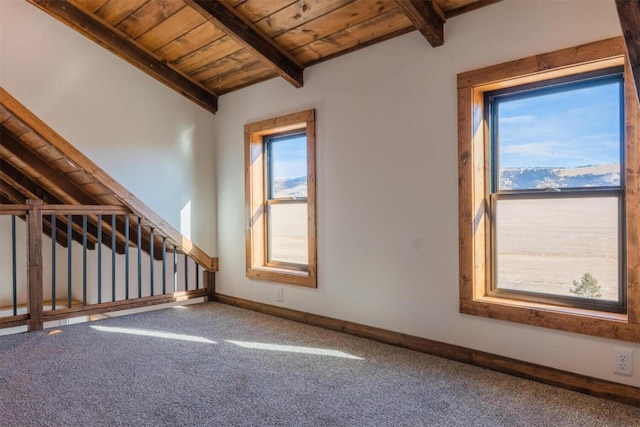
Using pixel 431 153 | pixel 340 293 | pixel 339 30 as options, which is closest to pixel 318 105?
pixel 339 30

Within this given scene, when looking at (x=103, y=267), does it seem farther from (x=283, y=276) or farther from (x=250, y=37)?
(x=250, y=37)

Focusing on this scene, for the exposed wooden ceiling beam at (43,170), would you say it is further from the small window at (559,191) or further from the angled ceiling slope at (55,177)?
the small window at (559,191)

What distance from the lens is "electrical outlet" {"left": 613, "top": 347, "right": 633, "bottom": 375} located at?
2072mm

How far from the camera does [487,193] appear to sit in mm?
2664

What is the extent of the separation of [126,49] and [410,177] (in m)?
2.83

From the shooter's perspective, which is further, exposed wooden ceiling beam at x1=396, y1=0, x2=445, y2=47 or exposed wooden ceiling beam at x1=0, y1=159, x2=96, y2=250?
exposed wooden ceiling beam at x1=0, y1=159, x2=96, y2=250

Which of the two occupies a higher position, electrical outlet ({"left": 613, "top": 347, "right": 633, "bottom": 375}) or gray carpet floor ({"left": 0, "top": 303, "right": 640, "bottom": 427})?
electrical outlet ({"left": 613, "top": 347, "right": 633, "bottom": 375})

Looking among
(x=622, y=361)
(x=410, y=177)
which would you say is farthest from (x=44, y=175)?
(x=622, y=361)

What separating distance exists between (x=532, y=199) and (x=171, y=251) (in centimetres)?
364

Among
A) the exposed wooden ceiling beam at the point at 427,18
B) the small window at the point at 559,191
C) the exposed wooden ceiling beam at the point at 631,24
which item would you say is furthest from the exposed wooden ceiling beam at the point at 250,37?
the exposed wooden ceiling beam at the point at 631,24

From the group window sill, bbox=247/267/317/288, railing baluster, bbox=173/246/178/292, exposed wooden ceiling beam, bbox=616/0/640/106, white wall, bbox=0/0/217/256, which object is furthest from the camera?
railing baluster, bbox=173/246/178/292

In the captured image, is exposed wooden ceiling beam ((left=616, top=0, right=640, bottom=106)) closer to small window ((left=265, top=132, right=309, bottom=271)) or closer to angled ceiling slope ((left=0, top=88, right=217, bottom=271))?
small window ((left=265, top=132, right=309, bottom=271))

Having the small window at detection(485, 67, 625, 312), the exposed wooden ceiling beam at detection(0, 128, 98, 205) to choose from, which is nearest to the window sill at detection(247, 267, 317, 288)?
the small window at detection(485, 67, 625, 312)

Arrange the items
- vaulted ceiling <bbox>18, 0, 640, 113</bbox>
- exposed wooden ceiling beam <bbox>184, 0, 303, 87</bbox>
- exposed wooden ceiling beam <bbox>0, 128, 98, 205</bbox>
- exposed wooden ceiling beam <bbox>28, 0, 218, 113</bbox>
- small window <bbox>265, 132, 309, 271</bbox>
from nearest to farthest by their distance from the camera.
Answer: vaulted ceiling <bbox>18, 0, 640, 113</bbox>
exposed wooden ceiling beam <bbox>184, 0, 303, 87</bbox>
exposed wooden ceiling beam <bbox>28, 0, 218, 113</bbox>
exposed wooden ceiling beam <bbox>0, 128, 98, 205</bbox>
small window <bbox>265, 132, 309, 271</bbox>
